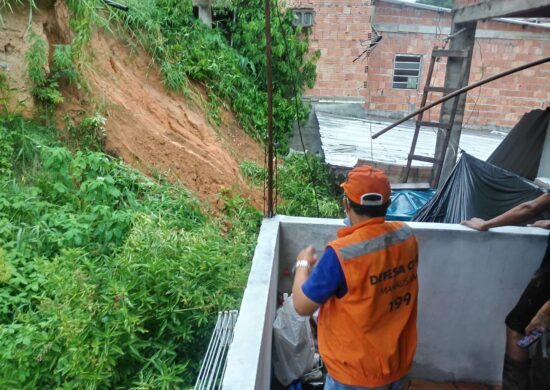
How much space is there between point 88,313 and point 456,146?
6678 mm

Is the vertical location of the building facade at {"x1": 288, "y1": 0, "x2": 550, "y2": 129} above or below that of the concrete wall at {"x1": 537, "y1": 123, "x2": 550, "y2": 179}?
above

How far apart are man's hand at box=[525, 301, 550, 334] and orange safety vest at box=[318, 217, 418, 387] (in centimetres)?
98

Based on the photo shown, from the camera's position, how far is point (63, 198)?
372cm

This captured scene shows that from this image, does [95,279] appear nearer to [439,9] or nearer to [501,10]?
[501,10]

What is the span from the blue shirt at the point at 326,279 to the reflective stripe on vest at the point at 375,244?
0.16 ft

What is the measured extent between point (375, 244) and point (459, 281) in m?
1.48

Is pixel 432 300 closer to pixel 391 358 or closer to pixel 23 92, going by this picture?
pixel 391 358

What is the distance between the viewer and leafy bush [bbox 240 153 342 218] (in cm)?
603

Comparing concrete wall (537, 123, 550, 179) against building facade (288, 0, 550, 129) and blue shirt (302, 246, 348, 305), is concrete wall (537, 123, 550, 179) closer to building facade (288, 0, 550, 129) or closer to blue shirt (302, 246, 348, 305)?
blue shirt (302, 246, 348, 305)

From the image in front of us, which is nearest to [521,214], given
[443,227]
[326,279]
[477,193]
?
[443,227]

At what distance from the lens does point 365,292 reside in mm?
1752

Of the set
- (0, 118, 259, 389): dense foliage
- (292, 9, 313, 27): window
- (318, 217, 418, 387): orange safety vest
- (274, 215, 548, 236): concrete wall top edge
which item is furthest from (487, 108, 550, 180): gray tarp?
(292, 9, 313, 27): window

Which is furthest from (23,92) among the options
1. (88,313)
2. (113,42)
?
(88,313)

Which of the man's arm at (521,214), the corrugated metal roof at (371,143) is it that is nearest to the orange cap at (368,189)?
the man's arm at (521,214)
